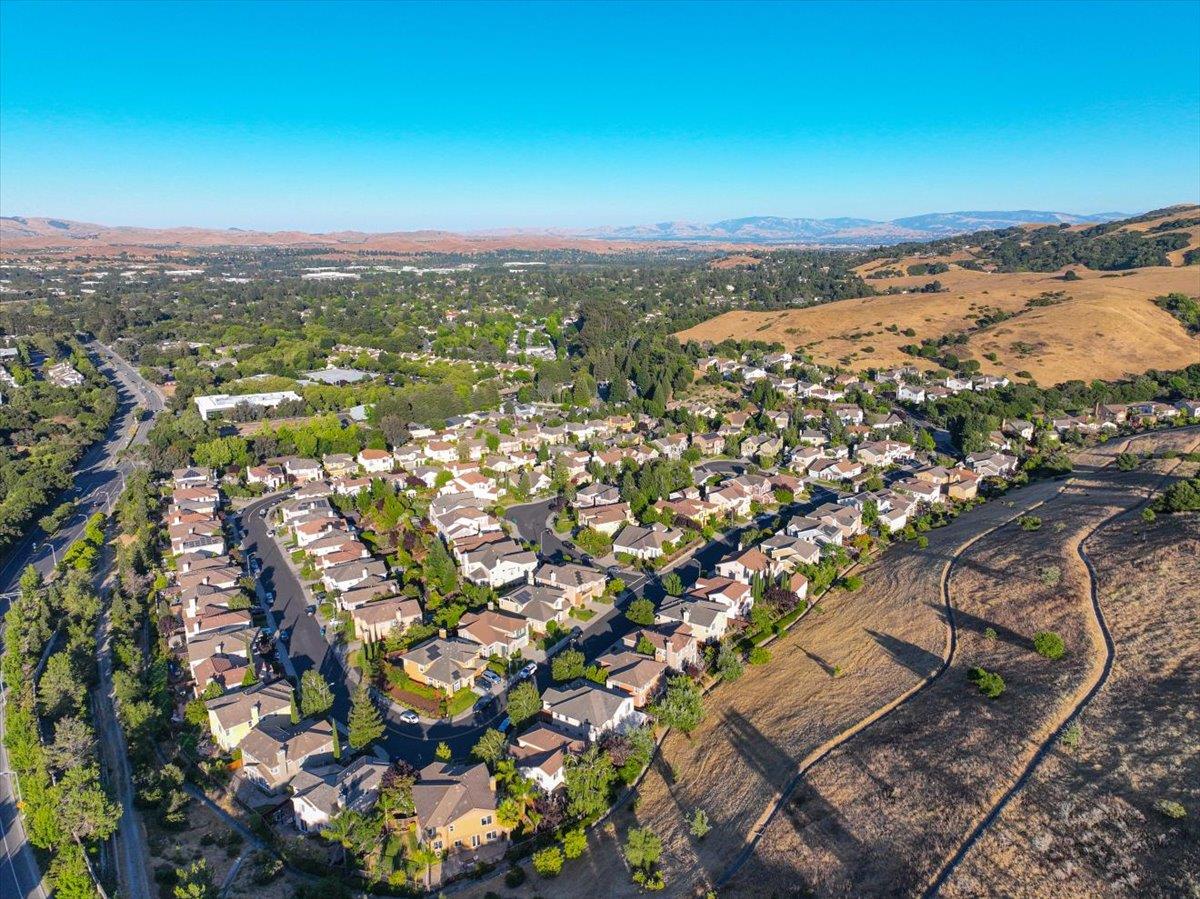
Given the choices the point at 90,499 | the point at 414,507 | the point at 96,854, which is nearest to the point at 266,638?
the point at 96,854

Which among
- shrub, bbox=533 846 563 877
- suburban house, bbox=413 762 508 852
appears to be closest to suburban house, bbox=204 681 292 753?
suburban house, bbox=413 762 508 852

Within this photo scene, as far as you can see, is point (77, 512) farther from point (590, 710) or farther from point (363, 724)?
point (590, 710)

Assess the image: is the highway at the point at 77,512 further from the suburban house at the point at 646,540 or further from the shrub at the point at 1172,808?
the shrub at the point at 1172,808

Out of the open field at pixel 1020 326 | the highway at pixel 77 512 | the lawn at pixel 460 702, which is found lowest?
the lawn at pixel 460 702

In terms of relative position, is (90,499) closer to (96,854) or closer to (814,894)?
(96,854)

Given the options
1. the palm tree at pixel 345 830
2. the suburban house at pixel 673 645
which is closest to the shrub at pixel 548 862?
the palm tree at pixel 345 830
